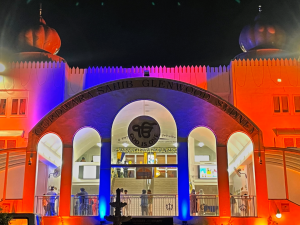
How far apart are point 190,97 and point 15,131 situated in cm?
1211

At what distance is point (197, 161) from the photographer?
99.3 feet

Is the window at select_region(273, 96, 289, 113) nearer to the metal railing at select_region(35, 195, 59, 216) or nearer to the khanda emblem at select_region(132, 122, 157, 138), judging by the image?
the khanda emblem at select_region(132, 122, 157, 138)

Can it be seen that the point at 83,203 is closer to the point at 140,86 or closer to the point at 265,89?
the point at 140,86

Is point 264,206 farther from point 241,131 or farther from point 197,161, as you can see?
point 197,161

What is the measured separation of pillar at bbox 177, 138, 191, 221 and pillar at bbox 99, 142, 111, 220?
11.6ft

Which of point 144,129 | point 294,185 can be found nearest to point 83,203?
point 144,129

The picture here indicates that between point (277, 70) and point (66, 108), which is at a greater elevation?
point (277, 70)

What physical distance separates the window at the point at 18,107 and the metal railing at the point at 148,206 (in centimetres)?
1011

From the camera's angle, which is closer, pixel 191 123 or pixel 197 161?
pixel 191 123

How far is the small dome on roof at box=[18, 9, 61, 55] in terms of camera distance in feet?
106

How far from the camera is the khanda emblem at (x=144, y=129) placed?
22547 millimetres

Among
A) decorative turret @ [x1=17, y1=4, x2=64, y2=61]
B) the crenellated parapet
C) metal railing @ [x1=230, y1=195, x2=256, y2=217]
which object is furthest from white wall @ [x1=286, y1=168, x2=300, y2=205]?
decorative turret @ [x1=17, y1=4, x2=64, y2=61]

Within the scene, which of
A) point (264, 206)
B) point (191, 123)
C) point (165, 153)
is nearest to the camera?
point (264, 206)

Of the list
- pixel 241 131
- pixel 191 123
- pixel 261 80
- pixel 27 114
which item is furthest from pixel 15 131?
pixel 261 80
